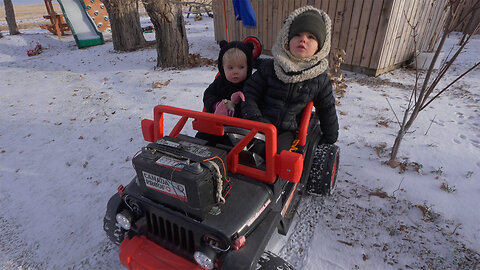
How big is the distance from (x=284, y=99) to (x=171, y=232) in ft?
4.87

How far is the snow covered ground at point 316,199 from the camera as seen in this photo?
2168 millimetres

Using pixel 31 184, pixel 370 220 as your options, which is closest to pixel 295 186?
pixel 370 220

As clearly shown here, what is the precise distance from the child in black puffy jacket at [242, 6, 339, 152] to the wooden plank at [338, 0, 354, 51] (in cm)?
448

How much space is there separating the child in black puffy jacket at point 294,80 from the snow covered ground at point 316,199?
33.6 inches

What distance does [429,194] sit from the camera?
8.54 feet

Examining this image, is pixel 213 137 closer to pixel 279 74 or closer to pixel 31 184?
pixel 279 74

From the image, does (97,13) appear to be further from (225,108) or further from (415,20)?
(225,108)

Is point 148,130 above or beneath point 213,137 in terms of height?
above

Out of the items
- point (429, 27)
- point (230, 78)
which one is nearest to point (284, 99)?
point (230, 78)

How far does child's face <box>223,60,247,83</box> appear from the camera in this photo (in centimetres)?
255

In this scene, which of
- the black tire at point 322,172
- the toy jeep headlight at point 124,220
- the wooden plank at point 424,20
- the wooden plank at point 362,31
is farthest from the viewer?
the wooden plank at point 424,20

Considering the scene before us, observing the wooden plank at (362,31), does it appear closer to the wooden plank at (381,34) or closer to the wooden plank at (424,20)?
the wooden plank at (381,34)

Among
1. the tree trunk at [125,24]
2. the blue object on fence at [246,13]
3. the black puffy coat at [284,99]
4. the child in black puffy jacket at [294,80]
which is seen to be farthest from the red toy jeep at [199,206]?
the tree trunk at [125,24]

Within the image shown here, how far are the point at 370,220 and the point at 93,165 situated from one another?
10.9 feet
